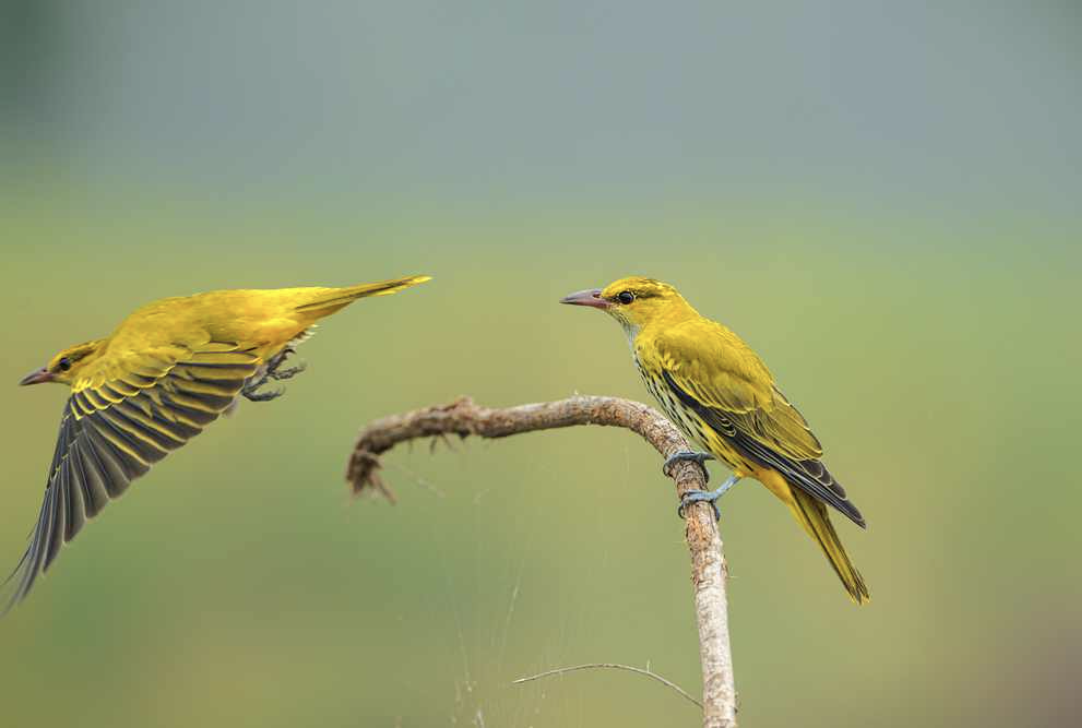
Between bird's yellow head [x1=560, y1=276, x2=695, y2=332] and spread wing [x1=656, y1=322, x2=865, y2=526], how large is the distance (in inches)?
3.0

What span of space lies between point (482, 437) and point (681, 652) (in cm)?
275

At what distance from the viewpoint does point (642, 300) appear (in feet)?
9.02

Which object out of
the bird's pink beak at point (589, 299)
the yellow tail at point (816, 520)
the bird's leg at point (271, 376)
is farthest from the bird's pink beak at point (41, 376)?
the yellow tail at point (816, 520)

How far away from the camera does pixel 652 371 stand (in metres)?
2.76

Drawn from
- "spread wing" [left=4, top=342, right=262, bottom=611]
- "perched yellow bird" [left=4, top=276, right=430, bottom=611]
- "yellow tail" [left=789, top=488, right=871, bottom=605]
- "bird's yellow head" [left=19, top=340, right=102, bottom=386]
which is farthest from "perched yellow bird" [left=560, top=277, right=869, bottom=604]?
"bird's yellow head" [left=19, top=340, right=102, bottom=386]

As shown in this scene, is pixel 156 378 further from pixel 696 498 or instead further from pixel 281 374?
pixel 696 498

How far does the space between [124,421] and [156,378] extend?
130 mm

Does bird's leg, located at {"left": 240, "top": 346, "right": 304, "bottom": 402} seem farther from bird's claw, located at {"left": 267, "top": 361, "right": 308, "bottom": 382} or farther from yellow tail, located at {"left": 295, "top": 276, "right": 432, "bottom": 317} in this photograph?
yellow tail, located at {"left": 295, "top": 276, "right": 432, "bottom": 317}

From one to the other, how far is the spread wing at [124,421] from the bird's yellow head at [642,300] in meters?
0.85

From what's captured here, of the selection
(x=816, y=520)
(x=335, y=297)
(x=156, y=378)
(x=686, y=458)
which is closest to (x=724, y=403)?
(x=686, y=458)

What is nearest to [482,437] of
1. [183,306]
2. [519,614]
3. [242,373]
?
[242,373]

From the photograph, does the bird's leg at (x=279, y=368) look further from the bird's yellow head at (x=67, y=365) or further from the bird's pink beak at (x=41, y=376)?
the bird's pink beak at (x=41, y=376)

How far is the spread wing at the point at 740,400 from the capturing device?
7.95ft

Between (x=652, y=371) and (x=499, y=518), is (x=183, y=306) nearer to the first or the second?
(x=652, y=371)
